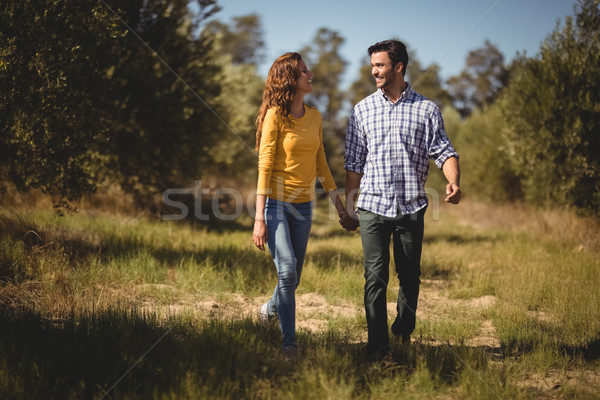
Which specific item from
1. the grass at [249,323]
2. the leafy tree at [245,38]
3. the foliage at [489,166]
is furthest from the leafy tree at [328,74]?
the grass at [249,323]

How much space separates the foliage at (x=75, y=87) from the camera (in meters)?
6.37

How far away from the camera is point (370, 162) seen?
153 inches

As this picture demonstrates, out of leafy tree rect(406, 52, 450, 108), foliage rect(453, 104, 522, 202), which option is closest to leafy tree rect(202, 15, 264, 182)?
foliage rect(453, 104, 522, 202)

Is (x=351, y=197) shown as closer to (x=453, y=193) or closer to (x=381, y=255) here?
(x=381, y=255)

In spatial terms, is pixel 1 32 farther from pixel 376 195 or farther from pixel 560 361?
pixel 560 361

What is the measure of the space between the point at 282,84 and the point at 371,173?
1.11m

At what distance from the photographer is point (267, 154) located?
144 inches

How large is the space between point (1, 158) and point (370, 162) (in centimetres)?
597

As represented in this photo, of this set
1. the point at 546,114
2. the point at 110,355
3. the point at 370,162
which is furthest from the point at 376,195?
the point at 546,114

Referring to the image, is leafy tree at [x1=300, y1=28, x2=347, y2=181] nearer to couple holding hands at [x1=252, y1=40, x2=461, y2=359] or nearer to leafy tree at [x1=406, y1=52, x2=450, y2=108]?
leafy tree at [x1=406, y1=52, x2=450, y2=108]

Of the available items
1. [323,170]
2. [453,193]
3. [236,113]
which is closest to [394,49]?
[323,170]

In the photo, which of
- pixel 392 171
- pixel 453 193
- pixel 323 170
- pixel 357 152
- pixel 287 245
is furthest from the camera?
pixel 323 170

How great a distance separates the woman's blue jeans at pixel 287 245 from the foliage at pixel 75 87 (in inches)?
183

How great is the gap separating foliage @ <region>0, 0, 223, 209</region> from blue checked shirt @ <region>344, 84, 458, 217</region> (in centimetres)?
516
